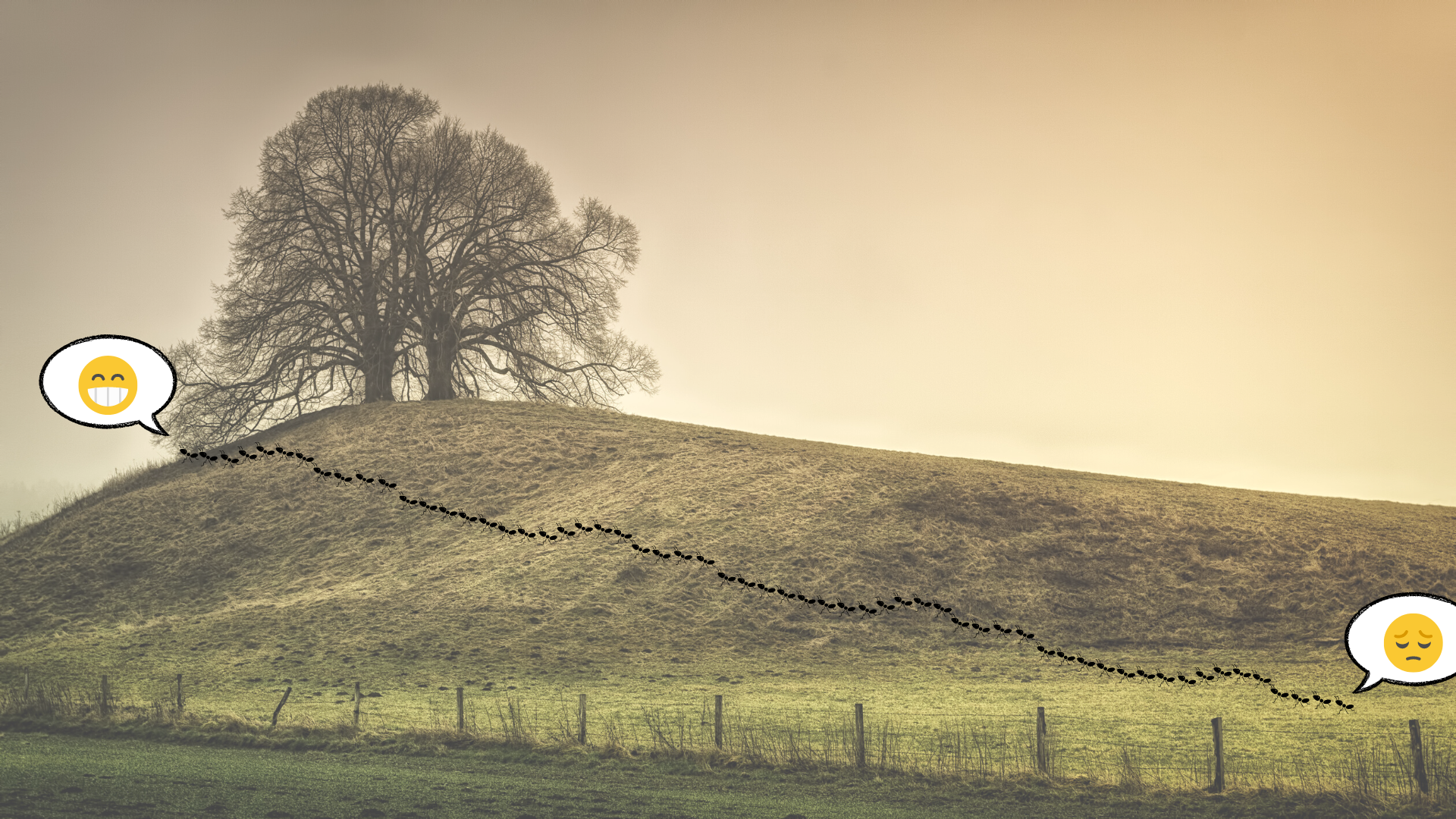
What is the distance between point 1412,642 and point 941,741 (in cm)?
747

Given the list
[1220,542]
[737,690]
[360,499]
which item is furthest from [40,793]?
[1220,542]

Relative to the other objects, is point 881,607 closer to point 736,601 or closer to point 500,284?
point 736,601

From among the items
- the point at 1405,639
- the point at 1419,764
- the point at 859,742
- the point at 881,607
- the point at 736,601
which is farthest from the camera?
the point at 736,601

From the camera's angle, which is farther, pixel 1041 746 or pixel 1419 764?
pixel 1041 746

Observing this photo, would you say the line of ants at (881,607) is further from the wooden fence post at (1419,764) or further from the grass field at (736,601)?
the wooden fence post at (1419,764)

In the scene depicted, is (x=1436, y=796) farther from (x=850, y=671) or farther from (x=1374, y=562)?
(x=1374, y=562)

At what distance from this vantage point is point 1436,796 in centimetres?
1422

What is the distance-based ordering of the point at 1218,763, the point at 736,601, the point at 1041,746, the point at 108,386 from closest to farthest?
1. the point at 108,386
2. the point at 1218,763
3. the point at 1041,746
4. the point at 736,601

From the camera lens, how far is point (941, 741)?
60.1 ft

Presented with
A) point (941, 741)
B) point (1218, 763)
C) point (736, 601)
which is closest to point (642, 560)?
point (736, 601)

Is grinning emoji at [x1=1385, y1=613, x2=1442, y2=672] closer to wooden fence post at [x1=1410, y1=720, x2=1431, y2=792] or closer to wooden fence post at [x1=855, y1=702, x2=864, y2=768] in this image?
wooden fence post at [x1=1410, y1=720, x2=1431, y2=792]

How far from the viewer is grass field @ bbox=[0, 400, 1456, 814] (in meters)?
19.4

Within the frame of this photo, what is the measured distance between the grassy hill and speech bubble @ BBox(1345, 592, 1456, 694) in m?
15.3

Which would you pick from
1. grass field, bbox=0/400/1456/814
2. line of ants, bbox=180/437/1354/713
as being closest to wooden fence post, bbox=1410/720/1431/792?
grass field, bbox=0/400/1456/814
